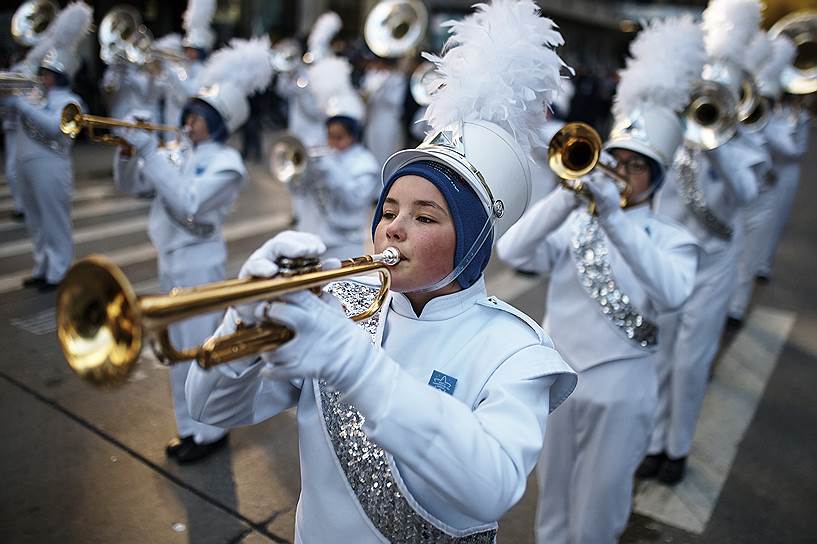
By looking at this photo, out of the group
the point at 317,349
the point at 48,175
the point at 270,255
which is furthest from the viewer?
the point at 48,175

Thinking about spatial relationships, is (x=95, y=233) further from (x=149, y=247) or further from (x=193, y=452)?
(x=193, y=452)

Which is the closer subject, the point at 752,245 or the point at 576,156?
the point at 576,156

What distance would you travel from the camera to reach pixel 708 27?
16.5 feet

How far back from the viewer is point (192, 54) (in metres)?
9.46

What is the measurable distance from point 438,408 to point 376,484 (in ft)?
1.54

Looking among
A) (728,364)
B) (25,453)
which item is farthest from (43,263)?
(728,364)

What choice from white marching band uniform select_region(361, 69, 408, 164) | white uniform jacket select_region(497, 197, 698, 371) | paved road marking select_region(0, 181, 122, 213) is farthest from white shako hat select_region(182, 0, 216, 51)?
white uniform jacket select_region(497, 197, 698, 371)

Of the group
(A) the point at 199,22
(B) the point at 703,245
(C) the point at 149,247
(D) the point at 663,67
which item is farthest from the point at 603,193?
(A) the point at 199,22

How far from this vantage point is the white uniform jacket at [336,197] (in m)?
5.40

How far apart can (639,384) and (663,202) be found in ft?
8.16

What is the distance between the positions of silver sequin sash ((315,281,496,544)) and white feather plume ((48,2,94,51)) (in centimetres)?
658

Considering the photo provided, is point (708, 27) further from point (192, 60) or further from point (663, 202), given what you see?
point (192, 60)

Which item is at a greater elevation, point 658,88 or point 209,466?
point 658,88

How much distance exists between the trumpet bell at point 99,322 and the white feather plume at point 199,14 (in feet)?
28.4
